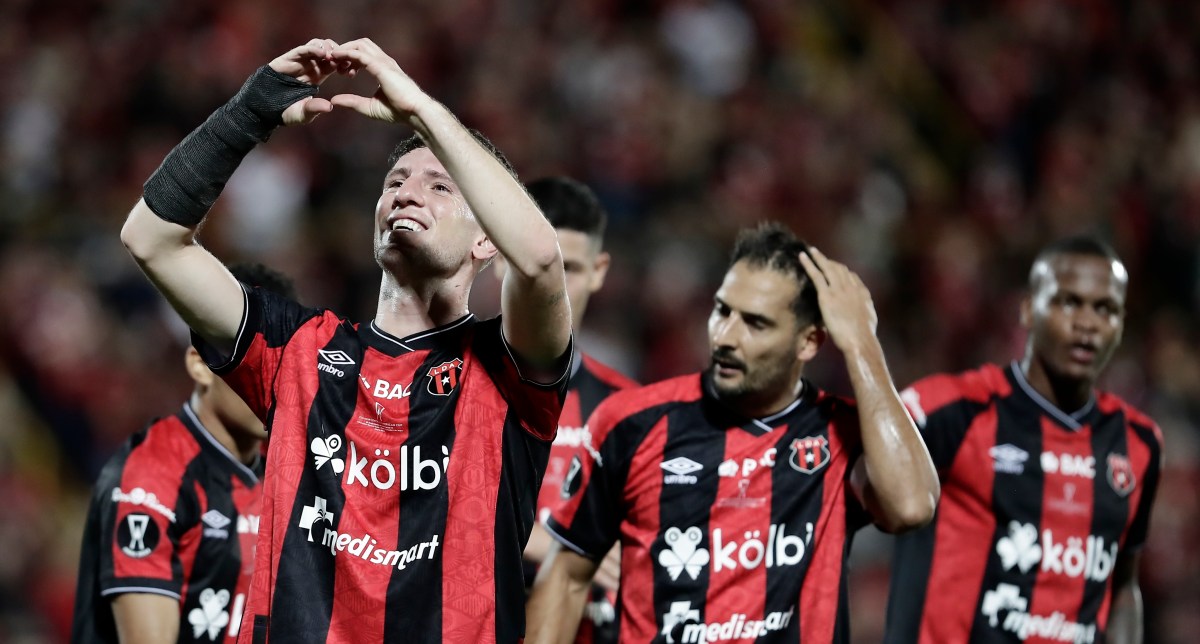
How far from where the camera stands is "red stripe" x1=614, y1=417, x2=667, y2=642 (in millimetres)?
4020

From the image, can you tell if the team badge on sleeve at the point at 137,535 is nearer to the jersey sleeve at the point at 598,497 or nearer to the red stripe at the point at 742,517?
the jersey sleeve at the point at 598,497

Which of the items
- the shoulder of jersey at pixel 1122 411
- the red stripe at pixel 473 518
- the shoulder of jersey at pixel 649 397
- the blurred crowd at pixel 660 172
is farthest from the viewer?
the blurred crowd at pixel 660 172

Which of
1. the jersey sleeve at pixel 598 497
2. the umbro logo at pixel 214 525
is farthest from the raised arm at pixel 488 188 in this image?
the umbro logo at pixel 214 525

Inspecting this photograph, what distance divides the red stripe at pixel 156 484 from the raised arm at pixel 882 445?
79.0 inches

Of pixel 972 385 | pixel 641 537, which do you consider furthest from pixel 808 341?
pixel 972 385

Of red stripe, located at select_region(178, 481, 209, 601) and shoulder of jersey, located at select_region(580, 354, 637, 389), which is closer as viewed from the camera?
red stripe, located at select_region(178, 481, 209, 601)

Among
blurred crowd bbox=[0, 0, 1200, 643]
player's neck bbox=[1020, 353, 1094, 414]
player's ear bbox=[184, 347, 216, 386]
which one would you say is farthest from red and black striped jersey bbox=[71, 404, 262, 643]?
blurred crowd bbox=[0, 0, 1200, 643]

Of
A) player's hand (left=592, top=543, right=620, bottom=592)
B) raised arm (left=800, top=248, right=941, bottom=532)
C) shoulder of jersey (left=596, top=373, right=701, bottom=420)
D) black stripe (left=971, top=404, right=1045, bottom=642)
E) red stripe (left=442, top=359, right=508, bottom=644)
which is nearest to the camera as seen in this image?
red stripe (left=442, top=359, right=508, bottom=644)

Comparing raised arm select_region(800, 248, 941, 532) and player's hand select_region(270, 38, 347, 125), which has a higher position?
player's hand select_region(270, 38, 347, 125)

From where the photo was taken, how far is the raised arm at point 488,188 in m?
2.92

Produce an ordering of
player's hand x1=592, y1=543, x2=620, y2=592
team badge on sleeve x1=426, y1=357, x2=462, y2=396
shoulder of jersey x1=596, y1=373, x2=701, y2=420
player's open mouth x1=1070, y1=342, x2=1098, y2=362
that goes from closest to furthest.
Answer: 1. team badge on sleeve x1=426, y1=357, x2=462, y2=396
2. shoulder of jersey x1=596, y1=373, x2=701, y2=420
3. player's hand x1=592, y1=543, x2=620, y2=592
4. player's open mouth x1=1070, y1=342, x2=1098, y2=362

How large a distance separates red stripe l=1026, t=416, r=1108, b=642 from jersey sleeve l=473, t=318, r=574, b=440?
7.14 ft

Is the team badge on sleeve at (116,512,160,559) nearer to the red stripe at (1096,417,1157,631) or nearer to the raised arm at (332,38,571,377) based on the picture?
the raised arm at (332,38,571,377)

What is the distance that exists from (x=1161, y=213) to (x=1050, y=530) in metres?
6.78
